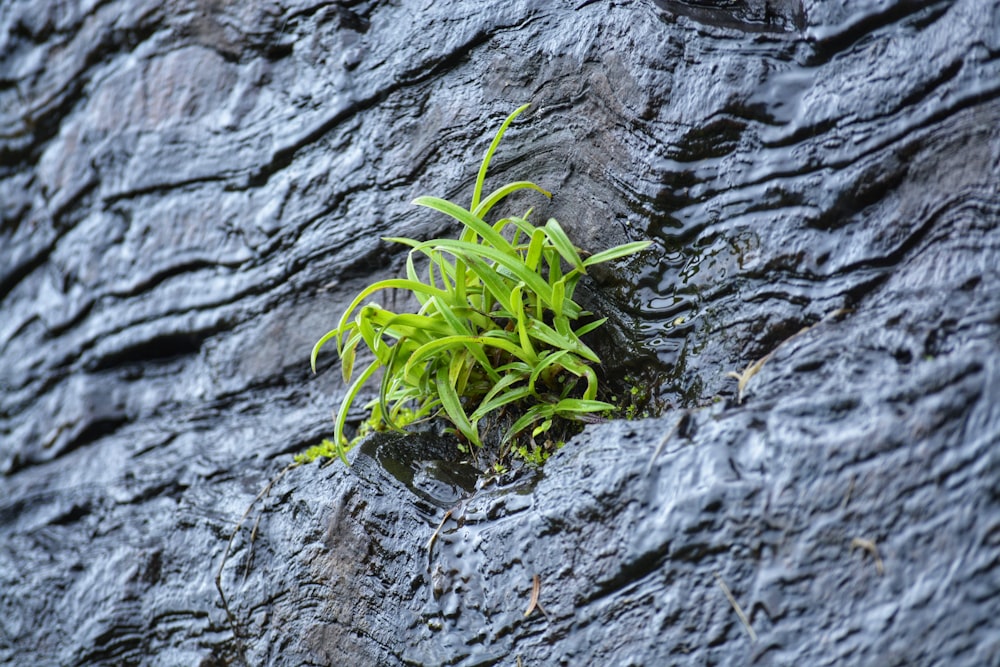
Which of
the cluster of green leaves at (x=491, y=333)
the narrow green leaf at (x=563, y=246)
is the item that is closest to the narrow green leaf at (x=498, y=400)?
the cluster of green leaves at (x=491, y=333)

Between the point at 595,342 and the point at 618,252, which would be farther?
the point at 595,342

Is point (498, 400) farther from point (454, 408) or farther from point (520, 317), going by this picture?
point (520, 317)

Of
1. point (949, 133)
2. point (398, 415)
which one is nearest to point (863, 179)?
point (949, 133)

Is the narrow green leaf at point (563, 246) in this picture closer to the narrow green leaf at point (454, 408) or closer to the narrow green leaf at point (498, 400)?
the narrow green leaf at point (498, 400)

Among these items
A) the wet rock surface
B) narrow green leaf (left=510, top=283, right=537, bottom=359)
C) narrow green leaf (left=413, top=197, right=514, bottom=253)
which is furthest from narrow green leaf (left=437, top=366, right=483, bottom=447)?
narrow green leaf (left=413, top=197, right=514, bottom=253)

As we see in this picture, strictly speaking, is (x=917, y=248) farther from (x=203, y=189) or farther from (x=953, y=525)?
(x=203, y=189)

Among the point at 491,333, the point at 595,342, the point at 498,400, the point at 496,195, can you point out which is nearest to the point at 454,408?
the point at 498,400
